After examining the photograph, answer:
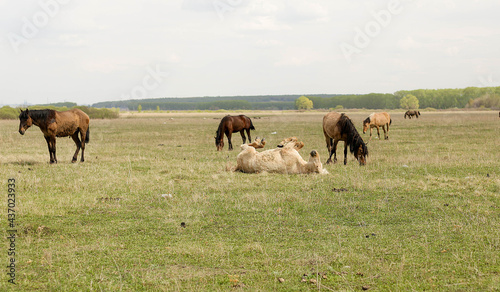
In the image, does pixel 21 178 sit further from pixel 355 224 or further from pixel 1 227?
pixel 355 224

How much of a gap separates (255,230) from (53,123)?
461 inches

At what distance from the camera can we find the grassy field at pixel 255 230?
18.4 feet

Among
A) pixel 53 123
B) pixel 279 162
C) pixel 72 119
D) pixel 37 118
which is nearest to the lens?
pixel 279 162

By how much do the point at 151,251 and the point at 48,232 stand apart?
2.33m

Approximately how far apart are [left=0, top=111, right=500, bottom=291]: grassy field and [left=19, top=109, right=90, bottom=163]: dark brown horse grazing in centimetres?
210

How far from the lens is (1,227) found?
806cm

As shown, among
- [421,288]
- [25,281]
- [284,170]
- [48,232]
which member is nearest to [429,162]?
[284,170]

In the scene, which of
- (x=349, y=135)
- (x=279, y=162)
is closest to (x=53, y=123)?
(x=279, y=162)

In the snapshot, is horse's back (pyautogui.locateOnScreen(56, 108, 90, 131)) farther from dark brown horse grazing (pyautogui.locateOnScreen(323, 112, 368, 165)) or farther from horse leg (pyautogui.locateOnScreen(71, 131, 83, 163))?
dark brown horse grazing (pyautogui.locateOnScreen(323, 112, 368, 165))

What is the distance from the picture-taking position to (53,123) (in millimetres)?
16453

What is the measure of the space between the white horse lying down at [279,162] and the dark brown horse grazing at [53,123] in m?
7.45

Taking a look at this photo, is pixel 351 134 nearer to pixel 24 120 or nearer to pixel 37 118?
pixel 37 118

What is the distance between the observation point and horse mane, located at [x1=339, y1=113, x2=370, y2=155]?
15.6 meters

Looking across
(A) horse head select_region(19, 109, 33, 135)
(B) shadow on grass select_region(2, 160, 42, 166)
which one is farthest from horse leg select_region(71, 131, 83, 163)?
(A) horse head select_region(19, 109, 33, 135)
